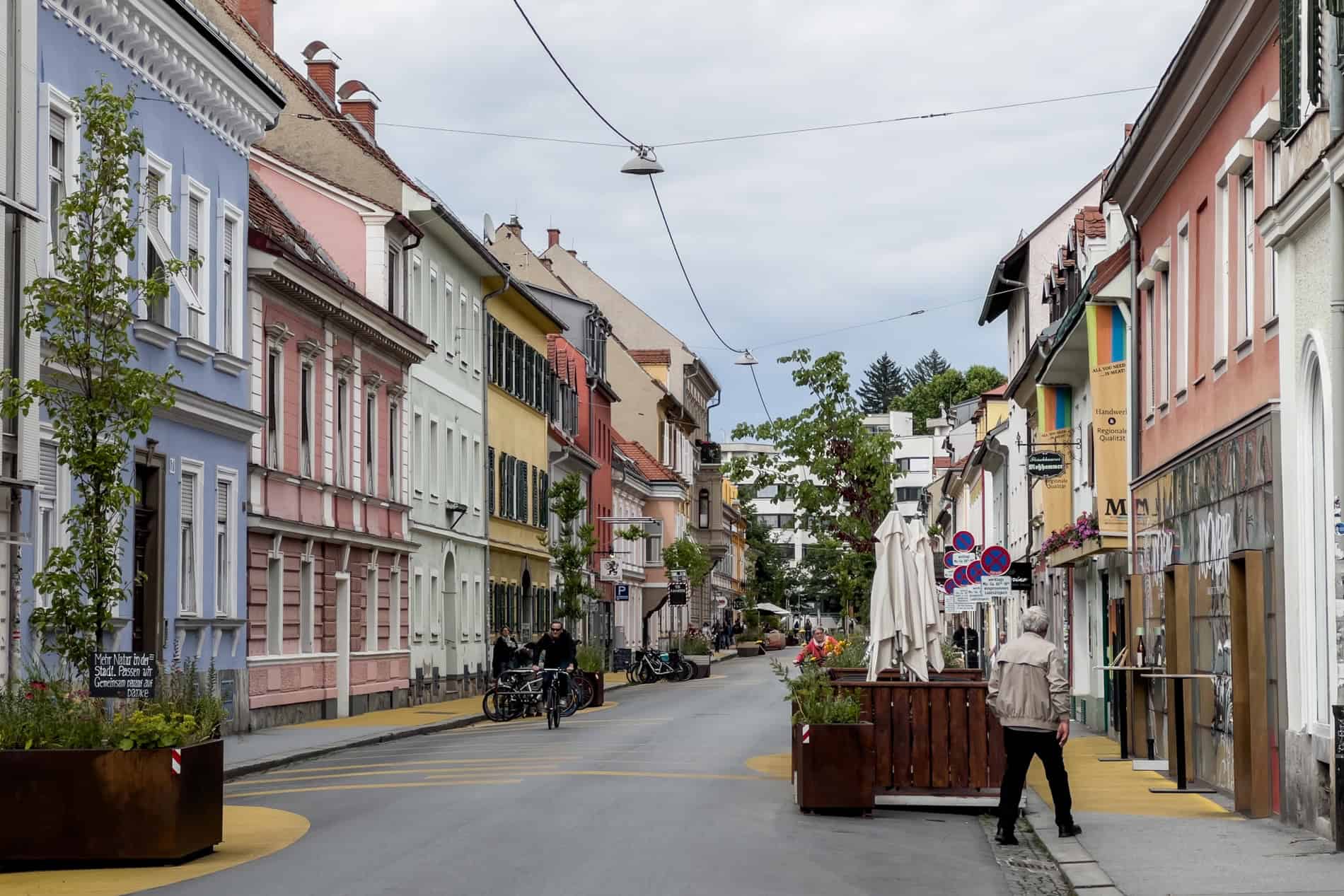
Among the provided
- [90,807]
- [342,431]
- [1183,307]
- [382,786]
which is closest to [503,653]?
[342,431]

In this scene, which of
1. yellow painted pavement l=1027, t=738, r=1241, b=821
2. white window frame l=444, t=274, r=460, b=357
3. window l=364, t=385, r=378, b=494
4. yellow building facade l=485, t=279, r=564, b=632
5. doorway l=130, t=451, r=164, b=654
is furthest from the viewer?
yellow building facade l=485, t=279, r=564, b=632

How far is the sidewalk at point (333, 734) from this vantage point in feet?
78.2

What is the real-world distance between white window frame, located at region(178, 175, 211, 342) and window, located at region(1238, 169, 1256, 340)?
14.5 metres

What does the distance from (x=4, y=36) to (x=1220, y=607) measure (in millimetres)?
13438

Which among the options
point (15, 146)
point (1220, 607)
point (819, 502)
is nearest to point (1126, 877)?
point (1220, 607)

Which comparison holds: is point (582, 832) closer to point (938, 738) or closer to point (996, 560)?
point (938, 738)

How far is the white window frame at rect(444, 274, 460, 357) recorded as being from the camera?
151ft

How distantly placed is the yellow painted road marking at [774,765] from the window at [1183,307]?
575cm

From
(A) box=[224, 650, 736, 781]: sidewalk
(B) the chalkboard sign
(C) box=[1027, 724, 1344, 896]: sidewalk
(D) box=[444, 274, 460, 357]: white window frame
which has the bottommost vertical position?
(A) box=[224, 650, 736, 781]: sidewalk

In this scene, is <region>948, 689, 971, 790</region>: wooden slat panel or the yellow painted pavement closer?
the yellow painted pavement

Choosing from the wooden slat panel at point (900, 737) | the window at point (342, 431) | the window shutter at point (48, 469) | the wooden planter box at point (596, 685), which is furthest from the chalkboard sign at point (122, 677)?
the wooden planter box at point (596, 685)

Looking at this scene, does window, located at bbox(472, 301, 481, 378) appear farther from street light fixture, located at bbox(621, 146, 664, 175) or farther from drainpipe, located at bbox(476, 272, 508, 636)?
street light fixture, located at bbox(621, 146, 664, 175)

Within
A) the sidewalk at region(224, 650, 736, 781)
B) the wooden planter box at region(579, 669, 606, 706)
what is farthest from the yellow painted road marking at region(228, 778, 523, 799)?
the wooden planter box at region(579, 669, 606, 706)

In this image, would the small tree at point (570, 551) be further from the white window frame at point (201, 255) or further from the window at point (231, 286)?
the white window frame at point (201, 255)
